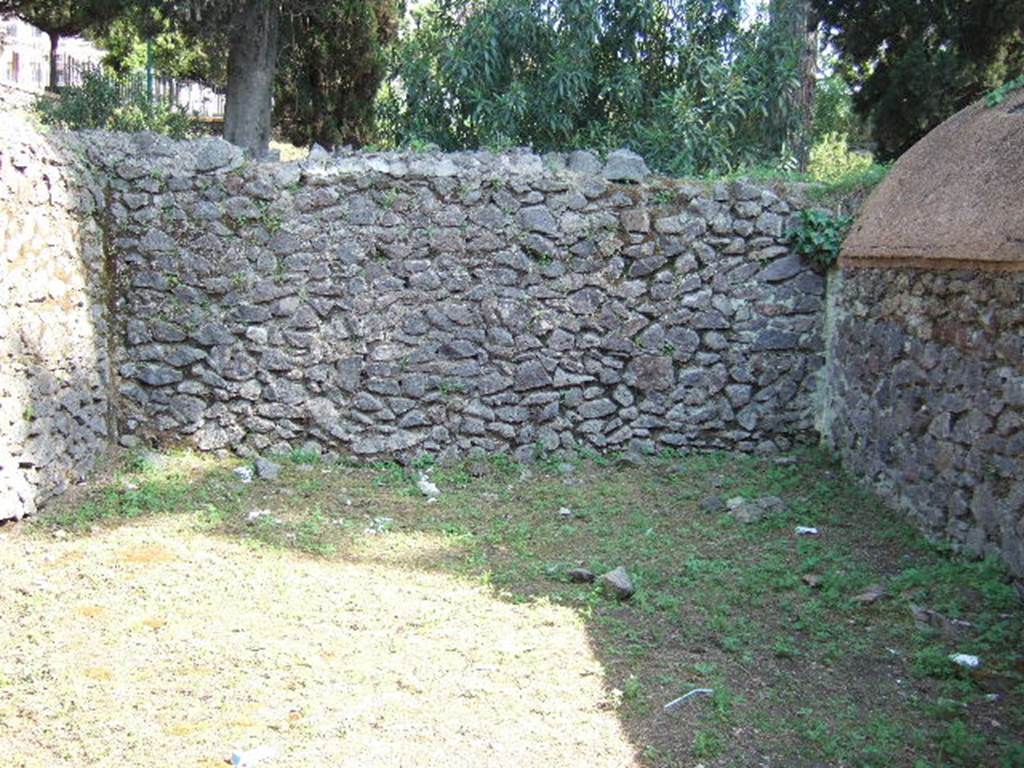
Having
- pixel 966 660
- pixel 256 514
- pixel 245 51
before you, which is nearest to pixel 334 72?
pixel 245 51

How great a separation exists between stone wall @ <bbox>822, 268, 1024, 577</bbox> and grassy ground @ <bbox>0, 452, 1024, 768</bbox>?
11.1 inches

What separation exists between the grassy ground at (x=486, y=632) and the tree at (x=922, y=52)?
5206 mm

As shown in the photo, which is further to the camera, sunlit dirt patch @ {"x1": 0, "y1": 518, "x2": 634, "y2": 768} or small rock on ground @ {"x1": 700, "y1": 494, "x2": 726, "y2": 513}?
small rock on ground @ {"x1": 700, "y1": 494, "x2": 726, "y2": 513}

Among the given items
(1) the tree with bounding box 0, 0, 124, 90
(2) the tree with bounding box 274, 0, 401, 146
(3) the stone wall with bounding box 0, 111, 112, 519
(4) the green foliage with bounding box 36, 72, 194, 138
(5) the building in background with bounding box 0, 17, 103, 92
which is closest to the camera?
(3) the stone wall with bounding box 0, 111, 112, 519

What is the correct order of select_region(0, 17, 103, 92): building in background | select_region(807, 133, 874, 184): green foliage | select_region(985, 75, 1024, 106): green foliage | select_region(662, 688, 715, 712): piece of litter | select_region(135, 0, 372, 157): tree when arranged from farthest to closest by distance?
select_region(0, 17, 103, 92): building in background
select_region(807, 133, 874, 184): green foliage
select_region(135, 0, 372, 157): tree
select_region(985, 75, 1024, 106): green foliage
select_region(662, 688, 715, 712): piece of litter

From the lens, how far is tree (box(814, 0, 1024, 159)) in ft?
33.6

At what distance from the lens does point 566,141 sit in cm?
964

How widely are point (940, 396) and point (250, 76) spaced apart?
7.56m

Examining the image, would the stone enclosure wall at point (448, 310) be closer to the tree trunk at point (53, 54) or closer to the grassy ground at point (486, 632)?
the grassy ground at point (486, 632)

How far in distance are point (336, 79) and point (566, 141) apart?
4010 millimetres

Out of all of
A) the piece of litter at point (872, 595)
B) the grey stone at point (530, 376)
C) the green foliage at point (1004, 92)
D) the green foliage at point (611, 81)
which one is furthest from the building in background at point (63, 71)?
the piece of litter at point (872, 595)

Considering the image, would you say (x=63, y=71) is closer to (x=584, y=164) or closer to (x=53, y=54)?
(x=53, y=54)

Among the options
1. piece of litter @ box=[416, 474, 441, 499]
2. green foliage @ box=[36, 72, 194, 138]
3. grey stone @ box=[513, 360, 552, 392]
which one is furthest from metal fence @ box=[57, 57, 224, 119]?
piece of litter @ box=[416, 474, 441, 499]

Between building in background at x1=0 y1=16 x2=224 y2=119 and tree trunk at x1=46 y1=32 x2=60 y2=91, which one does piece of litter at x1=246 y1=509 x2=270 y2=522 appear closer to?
building in background at x1=0 y1=16 x2=224 y2=119
